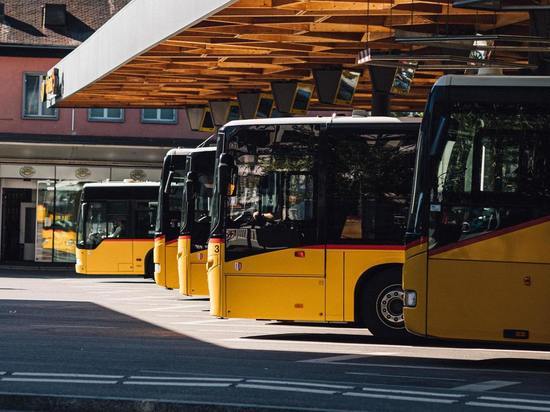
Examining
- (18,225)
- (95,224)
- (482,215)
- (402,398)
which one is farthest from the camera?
(18,225)

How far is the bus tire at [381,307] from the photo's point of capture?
18.5m

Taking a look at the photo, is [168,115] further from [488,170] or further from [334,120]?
[488,170]

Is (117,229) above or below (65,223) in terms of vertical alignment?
above

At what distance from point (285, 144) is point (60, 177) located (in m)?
33.6

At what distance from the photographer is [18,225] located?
52.0 metres

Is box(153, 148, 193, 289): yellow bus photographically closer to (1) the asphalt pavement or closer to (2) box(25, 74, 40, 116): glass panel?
(1) the asphalt pavement

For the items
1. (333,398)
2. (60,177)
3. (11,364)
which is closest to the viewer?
(333,398)

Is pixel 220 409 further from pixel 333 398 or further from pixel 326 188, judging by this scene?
pixel 326 188

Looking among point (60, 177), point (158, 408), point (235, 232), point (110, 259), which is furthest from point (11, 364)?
point (60, 177)

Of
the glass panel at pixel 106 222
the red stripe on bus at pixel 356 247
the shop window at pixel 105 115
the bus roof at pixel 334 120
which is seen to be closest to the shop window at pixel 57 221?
the shop window at pixel 105 115

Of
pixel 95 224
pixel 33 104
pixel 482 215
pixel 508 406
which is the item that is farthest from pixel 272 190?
pixel 33 104

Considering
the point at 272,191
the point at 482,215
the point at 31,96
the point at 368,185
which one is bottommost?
the point at 482,215

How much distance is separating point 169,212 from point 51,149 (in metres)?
22.9

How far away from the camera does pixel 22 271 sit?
47.6m
